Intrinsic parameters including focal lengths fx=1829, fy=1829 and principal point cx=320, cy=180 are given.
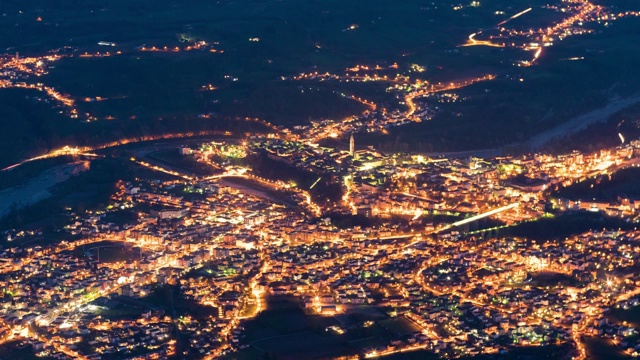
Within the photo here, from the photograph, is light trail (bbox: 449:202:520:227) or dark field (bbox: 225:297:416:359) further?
light trail (bbox: 449:202:520:227)

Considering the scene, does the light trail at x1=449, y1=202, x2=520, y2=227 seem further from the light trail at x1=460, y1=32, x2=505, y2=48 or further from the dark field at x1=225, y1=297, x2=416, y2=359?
the light trail at x1=460, y1=32, x2=505, y2=48

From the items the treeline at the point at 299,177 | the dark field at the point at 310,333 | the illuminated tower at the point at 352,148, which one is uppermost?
the illuminated tower at the point at 352,148

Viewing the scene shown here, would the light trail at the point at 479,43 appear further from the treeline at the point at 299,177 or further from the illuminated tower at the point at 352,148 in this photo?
the treeline at the point at 299,177

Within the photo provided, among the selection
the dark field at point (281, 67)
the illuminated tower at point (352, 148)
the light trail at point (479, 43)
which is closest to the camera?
the illuminated tower at point (352, 148)

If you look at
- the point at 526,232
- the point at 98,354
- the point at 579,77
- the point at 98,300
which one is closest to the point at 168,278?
the point at 98,300

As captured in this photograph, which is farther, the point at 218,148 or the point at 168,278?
the point at 218,148

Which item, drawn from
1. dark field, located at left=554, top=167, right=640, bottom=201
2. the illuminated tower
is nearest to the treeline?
the illuminated tower

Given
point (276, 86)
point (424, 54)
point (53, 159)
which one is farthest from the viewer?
point (424, 54)

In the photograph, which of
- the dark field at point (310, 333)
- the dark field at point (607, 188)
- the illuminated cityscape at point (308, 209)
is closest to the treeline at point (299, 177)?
the illuminated cityscape at point (308, 209)

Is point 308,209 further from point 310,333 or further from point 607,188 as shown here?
point 310,333

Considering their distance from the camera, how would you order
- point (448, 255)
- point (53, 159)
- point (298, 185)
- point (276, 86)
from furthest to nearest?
1. point (276, 86)
2. point (53, 159)
3. point (298, 185)
4. point (448, 255)

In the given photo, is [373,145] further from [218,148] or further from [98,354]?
[98,354]
